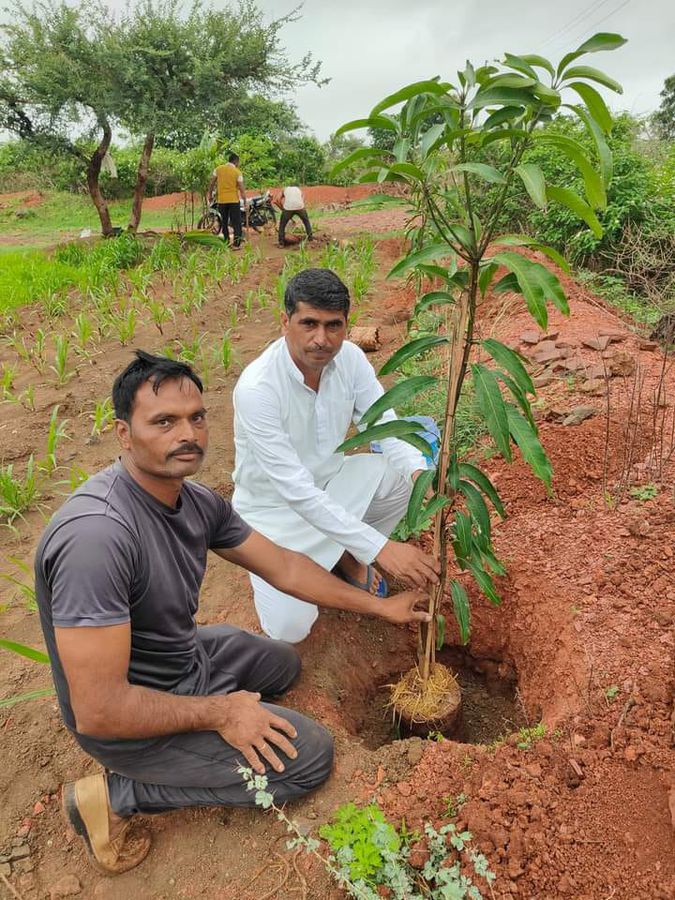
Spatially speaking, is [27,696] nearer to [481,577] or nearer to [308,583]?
[308,583]

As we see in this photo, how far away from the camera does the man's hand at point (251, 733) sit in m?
1.65

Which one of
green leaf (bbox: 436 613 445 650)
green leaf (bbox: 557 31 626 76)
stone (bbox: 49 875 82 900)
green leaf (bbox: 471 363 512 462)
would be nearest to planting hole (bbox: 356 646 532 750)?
green leaf (bbox: 436 613 445 650)

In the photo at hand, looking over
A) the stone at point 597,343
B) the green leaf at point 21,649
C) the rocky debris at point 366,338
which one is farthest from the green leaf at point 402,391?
the rocky debris at point 366,338

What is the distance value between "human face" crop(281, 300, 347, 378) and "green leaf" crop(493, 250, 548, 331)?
0.93m

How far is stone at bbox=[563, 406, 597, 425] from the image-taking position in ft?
10.8

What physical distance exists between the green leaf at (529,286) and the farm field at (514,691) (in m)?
1.01

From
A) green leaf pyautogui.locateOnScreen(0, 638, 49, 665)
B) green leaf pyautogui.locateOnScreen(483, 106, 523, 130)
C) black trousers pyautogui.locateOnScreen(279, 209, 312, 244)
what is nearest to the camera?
green leaf pyautogui.locateOnScreen(483, 106, 523, 130)

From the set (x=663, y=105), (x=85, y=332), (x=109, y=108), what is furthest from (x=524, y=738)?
(x=663, y=105)

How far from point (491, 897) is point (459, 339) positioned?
1360mm

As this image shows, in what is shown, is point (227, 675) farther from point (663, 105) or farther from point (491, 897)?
point (663, 105)

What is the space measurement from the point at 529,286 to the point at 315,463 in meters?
1.51

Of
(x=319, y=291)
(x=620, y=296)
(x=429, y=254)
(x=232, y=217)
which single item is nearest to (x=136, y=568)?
(x=429, y=254)

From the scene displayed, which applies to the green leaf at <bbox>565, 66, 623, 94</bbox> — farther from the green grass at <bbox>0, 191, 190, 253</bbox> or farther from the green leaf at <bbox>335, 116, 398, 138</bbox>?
the green grass at <bbox>0, 191, 190, 253</bbox>

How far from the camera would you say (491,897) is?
147 cm
